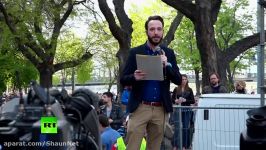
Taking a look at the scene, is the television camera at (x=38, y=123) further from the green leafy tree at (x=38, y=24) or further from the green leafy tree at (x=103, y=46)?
the green leafy tree at (x=103, y=46)

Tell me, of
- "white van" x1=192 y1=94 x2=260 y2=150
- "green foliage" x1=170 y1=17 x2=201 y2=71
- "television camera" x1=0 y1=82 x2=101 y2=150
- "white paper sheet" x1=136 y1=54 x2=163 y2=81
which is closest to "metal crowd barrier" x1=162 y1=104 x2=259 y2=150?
"white van" x1=192 y1=94 x2=260 y2=150

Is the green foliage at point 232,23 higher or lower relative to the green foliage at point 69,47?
higher

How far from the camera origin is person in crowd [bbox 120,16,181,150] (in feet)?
18.1

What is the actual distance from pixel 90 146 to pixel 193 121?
242 inches

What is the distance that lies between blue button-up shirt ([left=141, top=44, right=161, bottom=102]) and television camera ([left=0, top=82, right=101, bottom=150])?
7.46ft

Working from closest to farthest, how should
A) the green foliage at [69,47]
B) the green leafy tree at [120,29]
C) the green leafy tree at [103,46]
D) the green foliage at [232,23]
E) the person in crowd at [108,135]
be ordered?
the person in crowd at [108,135]
the green leafy tree at [120,29]
the green leafy tree at [103,46]
the green foliage at [69,47]
the green foliage at [232,23]

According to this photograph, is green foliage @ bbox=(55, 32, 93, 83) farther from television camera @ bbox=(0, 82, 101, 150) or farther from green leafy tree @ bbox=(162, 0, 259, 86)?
television camera @ bbox=(0, 82, 101, 150)

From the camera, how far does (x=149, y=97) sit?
5.66 m

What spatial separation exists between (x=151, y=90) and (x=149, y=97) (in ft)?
0.30

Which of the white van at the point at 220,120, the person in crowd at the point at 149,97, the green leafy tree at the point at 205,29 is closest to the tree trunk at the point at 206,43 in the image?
the green leafy tree at the point at 205,29

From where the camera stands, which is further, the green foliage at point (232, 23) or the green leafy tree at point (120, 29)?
the green foliage at point (232, 23)

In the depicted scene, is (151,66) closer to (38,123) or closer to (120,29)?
(38,123)

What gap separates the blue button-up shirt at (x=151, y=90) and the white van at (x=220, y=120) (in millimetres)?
3144

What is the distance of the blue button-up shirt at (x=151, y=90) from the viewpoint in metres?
5.59
